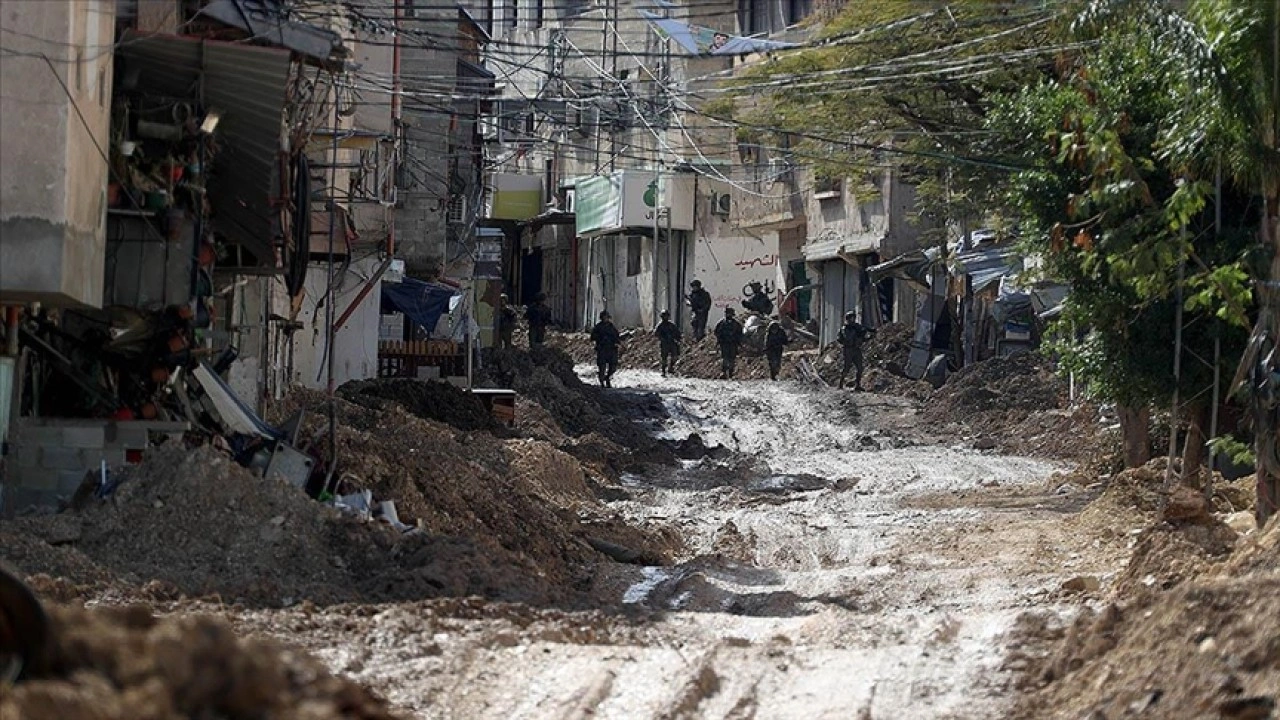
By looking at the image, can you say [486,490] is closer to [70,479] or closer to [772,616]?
[70,479]

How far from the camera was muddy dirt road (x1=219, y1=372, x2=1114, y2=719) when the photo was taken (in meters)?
10.0

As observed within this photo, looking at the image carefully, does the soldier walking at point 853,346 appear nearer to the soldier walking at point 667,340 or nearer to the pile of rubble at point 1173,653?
the soldier walking at point 667,340

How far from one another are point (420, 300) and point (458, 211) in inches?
313

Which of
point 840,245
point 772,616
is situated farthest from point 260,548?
point 840,245

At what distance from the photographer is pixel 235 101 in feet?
56.4

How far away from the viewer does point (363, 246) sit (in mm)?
30828

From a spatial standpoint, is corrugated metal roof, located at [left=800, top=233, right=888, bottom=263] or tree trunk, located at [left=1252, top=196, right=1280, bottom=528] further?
corrugated metal roof, located at [left=800, top=233, right=888, bottom=263]

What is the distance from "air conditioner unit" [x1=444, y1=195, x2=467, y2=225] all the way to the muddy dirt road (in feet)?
50.4

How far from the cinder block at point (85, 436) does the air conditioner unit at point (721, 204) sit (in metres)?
37.2

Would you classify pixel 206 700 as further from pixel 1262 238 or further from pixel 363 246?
pixel 363 246

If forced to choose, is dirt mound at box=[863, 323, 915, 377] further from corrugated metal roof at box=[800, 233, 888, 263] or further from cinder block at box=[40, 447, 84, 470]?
cinder block at box=[40, 447, 84, 470]

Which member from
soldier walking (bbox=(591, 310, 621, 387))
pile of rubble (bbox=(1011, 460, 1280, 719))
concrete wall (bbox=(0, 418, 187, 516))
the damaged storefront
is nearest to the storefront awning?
the damaged storefront

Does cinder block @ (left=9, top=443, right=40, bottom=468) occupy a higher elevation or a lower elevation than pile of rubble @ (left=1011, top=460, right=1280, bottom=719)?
higher

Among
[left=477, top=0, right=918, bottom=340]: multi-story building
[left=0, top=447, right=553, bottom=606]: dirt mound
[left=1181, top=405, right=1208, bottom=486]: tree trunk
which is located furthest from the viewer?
[left=477, top=0, right=918, bottom=340]: multi-story building
